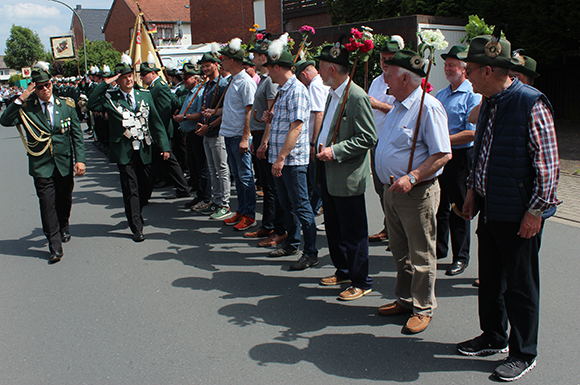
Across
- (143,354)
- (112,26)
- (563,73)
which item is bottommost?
(143,354)

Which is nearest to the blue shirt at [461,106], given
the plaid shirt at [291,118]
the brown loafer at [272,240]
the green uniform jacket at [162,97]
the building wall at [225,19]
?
the plaid shirt at [291,118]

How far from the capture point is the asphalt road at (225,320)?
3.09m

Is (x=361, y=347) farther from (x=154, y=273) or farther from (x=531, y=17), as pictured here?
(x=531, y=17)

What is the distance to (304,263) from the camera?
4828mm

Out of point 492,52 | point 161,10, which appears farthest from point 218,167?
point 161,10

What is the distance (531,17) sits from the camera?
11914 mm

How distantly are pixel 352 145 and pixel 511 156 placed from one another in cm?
130

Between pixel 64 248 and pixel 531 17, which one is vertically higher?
pixel 531 17

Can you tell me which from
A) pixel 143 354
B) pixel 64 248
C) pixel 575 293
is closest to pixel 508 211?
pixel 575 293

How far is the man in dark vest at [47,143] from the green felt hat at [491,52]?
4397 mm

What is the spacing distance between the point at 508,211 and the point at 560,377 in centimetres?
106

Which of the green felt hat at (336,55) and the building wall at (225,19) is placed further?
the building wall at (225,19)

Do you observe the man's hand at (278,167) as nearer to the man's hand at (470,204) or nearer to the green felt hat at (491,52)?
the man's hand at (470,204)

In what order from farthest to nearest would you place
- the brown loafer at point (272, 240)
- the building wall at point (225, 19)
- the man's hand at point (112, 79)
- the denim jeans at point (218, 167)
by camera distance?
1. the building wall at point (225, 19)
2. the denim jeans at point (218, 167)
3. the man's hand at point (112, 79)
4. the brown loafer at point (272, 240)
